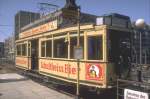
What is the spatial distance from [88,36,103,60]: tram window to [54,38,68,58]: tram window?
1821 millimetres

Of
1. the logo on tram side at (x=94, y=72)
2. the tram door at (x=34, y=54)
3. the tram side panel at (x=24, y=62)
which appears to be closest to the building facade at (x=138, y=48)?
the logo on tram side at (x=94, y=72)

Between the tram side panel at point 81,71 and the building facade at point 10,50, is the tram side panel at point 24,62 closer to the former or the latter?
the tram side panel at point 81,71

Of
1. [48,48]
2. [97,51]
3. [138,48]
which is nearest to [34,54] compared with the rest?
[48,48]

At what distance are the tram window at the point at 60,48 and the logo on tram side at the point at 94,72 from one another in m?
1.90

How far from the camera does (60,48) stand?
13.9 m

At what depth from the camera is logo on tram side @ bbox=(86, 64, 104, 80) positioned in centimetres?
1111

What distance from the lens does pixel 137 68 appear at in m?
12.4

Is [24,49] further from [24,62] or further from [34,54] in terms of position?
[34,54]

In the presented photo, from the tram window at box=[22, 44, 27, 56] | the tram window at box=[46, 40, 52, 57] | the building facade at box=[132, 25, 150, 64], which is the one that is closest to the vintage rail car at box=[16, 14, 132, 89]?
the building facade at box=[132, 25, 150, 64]

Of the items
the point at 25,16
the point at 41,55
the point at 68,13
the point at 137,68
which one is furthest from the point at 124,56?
the point at 25,16

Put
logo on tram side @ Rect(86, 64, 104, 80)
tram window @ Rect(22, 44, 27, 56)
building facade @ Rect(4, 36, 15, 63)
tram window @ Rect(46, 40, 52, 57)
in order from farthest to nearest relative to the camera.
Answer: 1. building facade @ Rect(4, 36, 15, 63)
2. tram window @ Rect(22, 44, 27, 56)
3. tram window @ Rect(46, 40, 52, 57)
4. logo on tram side @ Rect(86, 64, 104, 80)

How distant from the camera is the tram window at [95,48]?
1128 cm

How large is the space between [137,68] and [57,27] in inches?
179

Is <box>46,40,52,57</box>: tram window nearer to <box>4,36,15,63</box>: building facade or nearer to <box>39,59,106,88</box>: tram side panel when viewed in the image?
<box>39,59,106,88</box>: tram side panel
